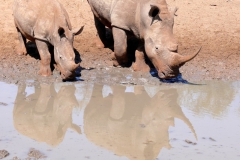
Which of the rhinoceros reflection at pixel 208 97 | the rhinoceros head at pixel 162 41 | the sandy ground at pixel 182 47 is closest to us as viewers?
the rhinoceros reflection at pixel 208 97

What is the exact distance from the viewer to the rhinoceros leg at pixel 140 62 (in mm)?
10828

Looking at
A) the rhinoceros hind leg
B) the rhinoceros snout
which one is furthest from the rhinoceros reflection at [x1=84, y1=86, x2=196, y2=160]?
the rhinoceros hind leg

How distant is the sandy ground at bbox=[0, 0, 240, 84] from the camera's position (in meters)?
10.5

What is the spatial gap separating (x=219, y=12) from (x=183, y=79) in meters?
3.55

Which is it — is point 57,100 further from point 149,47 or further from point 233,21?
point 233,21

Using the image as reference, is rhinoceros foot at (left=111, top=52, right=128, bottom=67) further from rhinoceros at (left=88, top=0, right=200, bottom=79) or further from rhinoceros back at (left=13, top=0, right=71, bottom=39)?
rhinoceros back at (left=13, top=0, right=71, bottom=39)

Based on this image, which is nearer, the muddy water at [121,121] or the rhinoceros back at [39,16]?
the muddy water at [121,121]

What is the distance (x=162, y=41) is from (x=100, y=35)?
2.44m

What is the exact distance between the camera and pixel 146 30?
10047mm

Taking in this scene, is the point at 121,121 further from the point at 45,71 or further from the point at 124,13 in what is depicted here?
the point at 124,13

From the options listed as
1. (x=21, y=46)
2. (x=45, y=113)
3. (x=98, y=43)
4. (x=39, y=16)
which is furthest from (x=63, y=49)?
(x=98, y=43)

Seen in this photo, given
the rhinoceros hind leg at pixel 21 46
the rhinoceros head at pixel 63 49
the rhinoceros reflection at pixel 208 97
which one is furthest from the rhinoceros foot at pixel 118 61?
the rhinoceros hind leg at pixel 21 46

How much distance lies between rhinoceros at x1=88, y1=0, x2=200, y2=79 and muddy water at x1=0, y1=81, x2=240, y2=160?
543 millimetres

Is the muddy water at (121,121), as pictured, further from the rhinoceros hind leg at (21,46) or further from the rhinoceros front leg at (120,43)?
the rhinoceros hind leg at (21,46)
